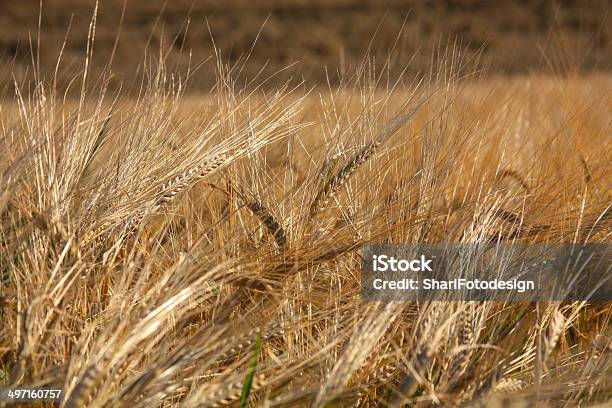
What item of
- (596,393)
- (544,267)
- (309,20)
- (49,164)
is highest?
(309,20)

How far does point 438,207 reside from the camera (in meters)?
1.09

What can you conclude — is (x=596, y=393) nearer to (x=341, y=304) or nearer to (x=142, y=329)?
(x=341, y=304)

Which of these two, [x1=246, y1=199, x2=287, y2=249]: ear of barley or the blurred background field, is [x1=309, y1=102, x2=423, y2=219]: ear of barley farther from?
the blurred background field

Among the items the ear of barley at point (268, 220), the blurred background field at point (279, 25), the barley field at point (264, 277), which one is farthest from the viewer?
the blurred background field at point (279, 25)

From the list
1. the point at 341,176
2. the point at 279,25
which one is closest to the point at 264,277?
the point at 341,176

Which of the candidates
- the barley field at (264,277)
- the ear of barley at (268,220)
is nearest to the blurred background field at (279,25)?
the barley field at (264,277)

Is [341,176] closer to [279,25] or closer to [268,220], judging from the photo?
[268,220]

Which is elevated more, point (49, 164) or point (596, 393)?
point (49, 164)

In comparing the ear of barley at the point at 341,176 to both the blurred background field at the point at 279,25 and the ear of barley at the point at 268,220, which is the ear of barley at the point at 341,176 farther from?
the blurred background field at the point at 279,25

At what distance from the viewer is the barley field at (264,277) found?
0.83 m

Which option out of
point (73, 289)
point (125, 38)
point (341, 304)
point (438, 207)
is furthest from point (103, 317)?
point (125, 38)

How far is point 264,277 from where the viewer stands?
3.29ft

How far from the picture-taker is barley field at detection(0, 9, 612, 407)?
2.71 ft

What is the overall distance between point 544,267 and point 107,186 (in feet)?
1.96
